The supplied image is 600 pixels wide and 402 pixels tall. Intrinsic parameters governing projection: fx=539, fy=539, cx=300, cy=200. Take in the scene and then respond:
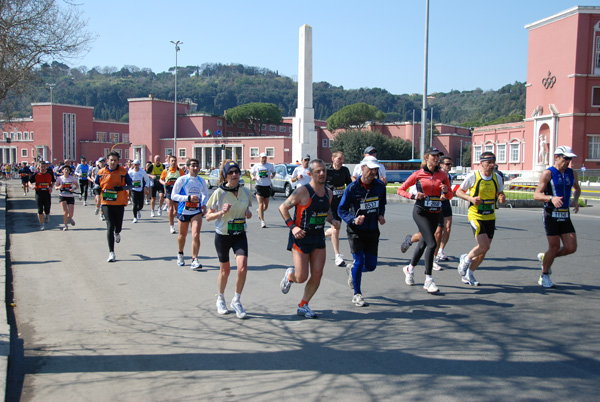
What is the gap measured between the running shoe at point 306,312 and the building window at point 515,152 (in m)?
57.0

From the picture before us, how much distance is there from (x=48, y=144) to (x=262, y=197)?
82447 millimetres

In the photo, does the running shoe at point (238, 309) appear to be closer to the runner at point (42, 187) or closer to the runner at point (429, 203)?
the runner at point (429, 203)

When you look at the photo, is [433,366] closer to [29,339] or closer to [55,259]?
[29,339]

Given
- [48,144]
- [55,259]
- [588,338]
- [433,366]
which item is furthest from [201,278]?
[48,144]

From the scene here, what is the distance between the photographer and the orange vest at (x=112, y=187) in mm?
9656

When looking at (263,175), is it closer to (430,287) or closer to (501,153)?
(430,287)

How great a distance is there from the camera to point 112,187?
967 cm

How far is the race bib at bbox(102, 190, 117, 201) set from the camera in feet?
31.6

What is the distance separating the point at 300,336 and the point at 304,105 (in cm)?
2864

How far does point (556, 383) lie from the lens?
418cm

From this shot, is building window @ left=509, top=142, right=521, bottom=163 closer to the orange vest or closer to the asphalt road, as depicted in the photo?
the asphalt road

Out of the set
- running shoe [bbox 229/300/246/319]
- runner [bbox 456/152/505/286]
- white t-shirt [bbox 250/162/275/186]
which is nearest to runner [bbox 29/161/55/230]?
white t-shirt [bbox 250/162/275/186]

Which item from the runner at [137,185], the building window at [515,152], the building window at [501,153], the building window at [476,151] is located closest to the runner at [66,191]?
the runner at [137,185]

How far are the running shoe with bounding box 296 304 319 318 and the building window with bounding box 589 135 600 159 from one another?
48584 millimetres
